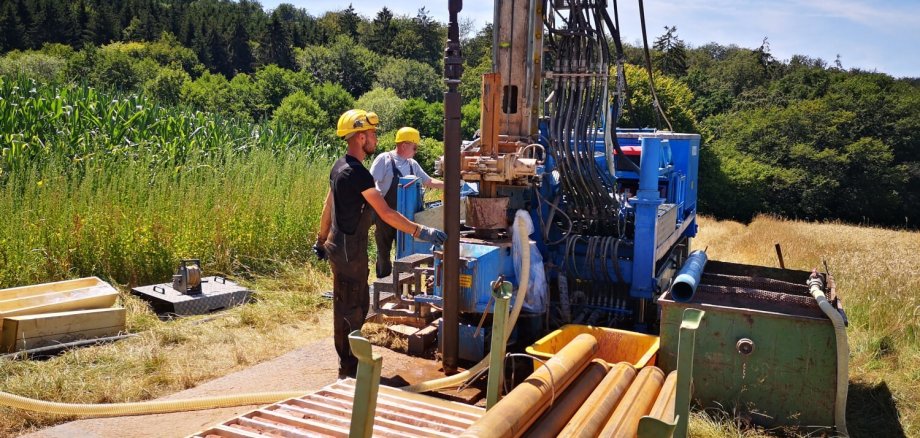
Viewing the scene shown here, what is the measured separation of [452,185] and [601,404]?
186cm

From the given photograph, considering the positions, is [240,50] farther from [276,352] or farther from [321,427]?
[321,427]

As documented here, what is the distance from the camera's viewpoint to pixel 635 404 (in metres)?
3.61

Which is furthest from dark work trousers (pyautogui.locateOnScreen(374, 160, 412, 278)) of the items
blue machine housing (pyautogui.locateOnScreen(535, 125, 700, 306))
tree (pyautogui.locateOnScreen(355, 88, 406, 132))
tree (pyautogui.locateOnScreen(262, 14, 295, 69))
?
tree (pyautogui.locateOnScreen(262, 14, 295, 69))

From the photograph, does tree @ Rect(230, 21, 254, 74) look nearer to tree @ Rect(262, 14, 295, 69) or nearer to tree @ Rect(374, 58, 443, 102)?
tree @ Rect(262, 14, 295, 69)

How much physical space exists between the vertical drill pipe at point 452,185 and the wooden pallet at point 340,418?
1139 millimetres

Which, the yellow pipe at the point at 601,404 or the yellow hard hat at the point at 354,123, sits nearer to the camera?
the yellow pipe at the point at 601,404

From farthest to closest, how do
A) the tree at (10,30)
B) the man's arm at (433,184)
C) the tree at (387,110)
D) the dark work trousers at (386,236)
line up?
1. the tree at (10,30)
2. the tree at (387,110)
3. the dark work trousers at (386,236)
4. the man's arm at (433,184)

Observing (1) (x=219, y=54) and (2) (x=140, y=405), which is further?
(1) (x=219, y=54)

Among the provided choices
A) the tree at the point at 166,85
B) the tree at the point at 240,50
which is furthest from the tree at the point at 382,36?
the tree at the point at 166,85

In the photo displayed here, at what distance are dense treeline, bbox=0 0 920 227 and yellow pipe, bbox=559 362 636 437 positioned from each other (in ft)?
13.4

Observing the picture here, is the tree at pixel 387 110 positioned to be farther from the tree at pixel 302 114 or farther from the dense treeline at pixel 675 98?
the tree at pixel 302 114

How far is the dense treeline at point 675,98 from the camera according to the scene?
21.7 metres

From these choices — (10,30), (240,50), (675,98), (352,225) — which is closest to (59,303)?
(352,225)

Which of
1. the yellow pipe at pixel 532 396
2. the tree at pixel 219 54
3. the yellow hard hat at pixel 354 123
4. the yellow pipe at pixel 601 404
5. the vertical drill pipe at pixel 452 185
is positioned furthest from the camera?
the tree at pixel 219 54
